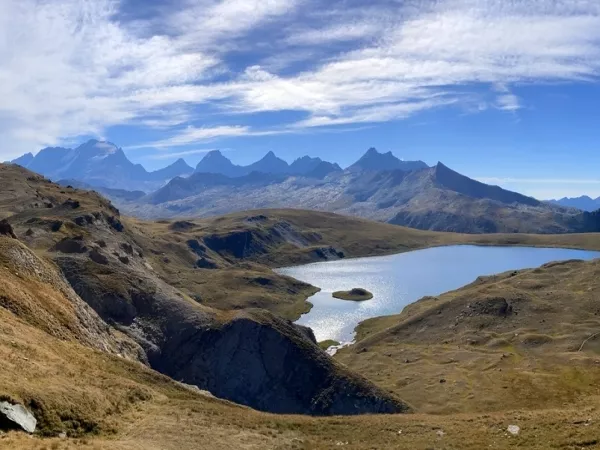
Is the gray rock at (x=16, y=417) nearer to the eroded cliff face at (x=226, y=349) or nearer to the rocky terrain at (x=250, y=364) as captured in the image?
the rocky terrain at (x=250, y=364)

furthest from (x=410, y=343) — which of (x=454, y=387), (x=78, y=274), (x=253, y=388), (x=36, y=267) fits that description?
(x=36, y=267)

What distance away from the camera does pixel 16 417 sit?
107 feet

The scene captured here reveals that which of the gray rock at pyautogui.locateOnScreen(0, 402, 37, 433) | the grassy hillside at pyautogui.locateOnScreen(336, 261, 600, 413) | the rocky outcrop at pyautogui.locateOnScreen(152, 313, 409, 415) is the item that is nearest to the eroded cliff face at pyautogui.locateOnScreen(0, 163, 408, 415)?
the rocky outcrop at pyautogui.locateOnScreen(152, 313, 409, 415)

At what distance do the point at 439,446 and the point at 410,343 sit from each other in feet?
398

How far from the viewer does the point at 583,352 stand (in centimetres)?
13062

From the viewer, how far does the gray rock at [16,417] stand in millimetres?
31953

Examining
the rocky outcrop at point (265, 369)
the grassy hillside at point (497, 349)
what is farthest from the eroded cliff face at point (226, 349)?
the grassy hillside at point (497, 349)

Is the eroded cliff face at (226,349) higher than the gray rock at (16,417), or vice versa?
the gray rock at (16,417)

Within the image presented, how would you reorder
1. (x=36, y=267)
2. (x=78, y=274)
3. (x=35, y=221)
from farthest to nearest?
(x=35, y=221)
(x=78, y=274)
(x=36, y=267)

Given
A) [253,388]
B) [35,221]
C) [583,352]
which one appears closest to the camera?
[253,388]

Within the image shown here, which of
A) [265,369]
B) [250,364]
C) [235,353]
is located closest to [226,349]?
[235,353]

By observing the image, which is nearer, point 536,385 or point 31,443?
Answer: point 31,443

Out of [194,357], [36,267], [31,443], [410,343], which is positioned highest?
[36,267]

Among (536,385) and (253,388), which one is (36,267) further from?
(536,385)
